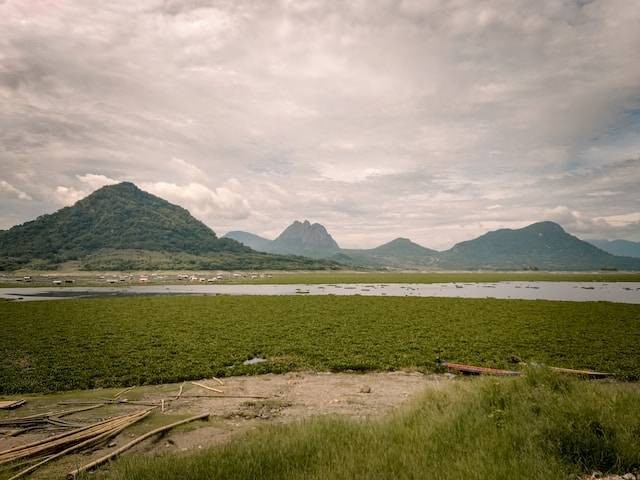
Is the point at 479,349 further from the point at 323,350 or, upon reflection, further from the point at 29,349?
the point at 29,349

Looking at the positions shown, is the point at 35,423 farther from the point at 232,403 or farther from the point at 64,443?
the point at 232,403

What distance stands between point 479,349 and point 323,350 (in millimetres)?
9442

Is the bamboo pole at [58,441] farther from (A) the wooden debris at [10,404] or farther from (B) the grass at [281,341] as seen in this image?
(B) the grass at [281,341]

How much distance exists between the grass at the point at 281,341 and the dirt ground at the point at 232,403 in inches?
62.1

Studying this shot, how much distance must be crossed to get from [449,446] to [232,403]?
7773mm

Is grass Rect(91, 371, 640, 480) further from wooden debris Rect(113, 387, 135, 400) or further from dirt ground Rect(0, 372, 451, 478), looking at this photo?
wooden debris Rect(113, 387, 135, 400)

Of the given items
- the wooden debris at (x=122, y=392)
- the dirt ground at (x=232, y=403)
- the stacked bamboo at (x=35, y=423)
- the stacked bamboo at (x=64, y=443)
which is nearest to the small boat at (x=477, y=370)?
the dirt ground at (x=232, y=403)

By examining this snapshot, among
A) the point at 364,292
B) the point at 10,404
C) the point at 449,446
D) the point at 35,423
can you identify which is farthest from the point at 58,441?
the point at 364,292

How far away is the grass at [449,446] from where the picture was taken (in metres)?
5.70

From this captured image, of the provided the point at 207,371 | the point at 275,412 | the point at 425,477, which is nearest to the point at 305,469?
the point at 425,477

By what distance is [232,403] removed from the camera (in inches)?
460

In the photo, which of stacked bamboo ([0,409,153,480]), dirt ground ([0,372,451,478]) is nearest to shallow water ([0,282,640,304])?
dirt ground ([0,372,451,478])

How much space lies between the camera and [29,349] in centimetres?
2019

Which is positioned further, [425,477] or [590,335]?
[590,335]
